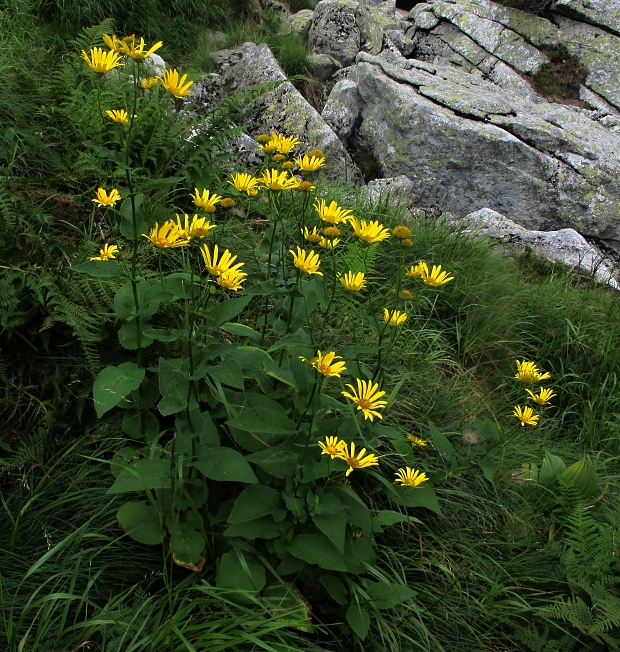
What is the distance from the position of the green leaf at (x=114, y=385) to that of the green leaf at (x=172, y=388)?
0.18 meters

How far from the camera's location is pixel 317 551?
1.46 metres

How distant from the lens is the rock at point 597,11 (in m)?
→ 6.86

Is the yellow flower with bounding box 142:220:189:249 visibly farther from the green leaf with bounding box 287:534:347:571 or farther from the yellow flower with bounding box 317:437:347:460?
the green leaf with bounding box 287:534:347:571

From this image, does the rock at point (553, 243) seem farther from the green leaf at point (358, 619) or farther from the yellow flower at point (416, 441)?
the green leaf at point (358, 619)

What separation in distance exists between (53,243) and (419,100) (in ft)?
12.2

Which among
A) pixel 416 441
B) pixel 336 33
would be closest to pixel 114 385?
pixel 416 441

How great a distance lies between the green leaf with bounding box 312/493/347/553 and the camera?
1406mm

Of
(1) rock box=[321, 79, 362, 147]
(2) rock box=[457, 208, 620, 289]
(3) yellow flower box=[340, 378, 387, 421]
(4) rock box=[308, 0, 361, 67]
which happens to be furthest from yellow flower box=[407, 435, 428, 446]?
(4) rock box=[308, 0, 361, 67]

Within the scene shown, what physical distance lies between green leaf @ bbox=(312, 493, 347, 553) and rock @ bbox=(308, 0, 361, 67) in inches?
210

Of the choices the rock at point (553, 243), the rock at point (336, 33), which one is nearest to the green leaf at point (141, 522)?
the rock at point (553, 243)

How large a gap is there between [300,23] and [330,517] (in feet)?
20.2

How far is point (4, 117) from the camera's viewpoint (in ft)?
8.94

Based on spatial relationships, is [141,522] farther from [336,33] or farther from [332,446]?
[336,33]

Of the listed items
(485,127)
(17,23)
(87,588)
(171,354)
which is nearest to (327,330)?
(171,354)
